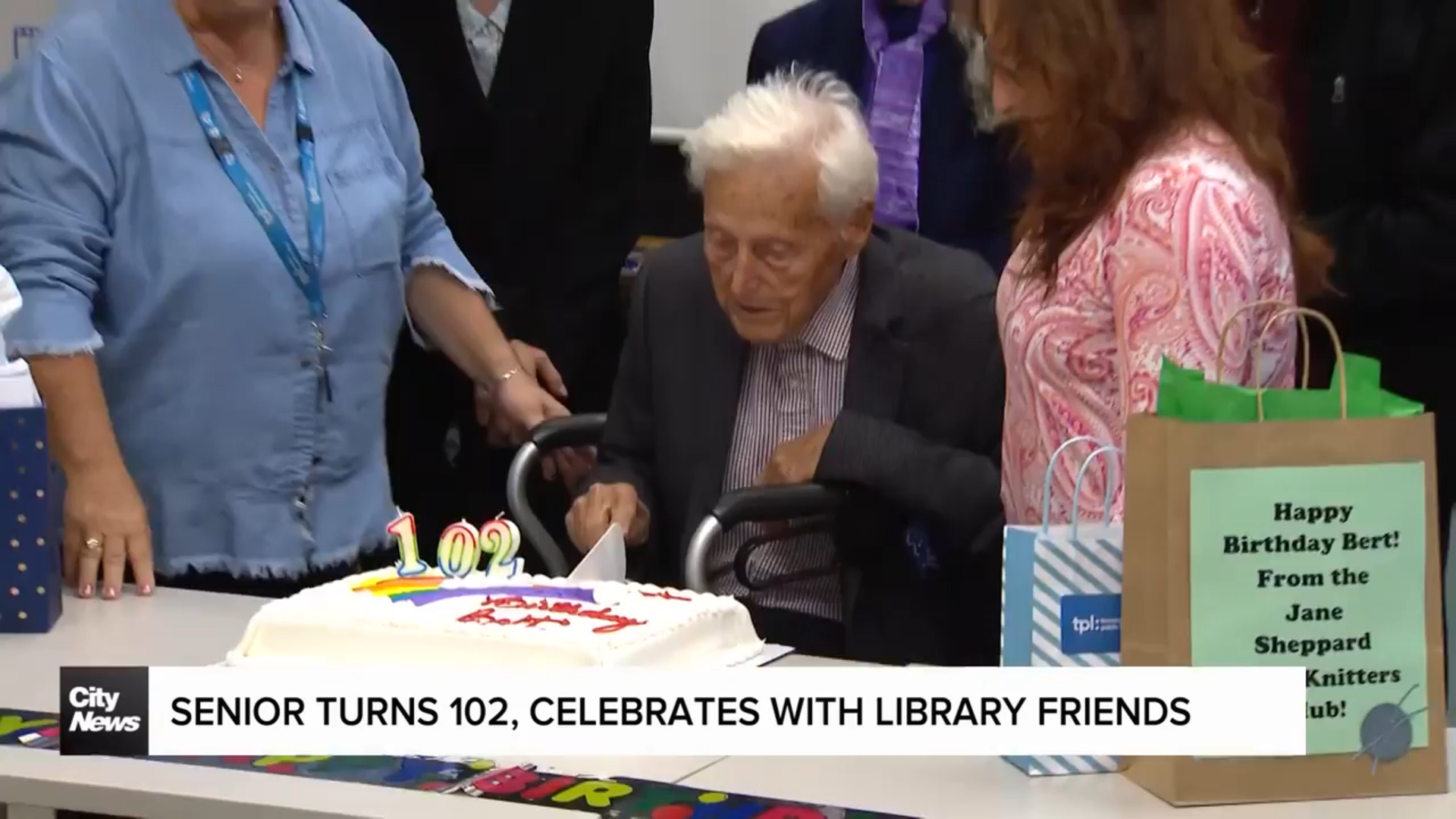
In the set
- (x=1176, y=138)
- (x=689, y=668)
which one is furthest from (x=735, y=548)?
(x=1176, y=138)

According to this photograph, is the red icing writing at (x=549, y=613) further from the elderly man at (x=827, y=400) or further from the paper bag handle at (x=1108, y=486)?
the elderly man at (x=827, y=400)

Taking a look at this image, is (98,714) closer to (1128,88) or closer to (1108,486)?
(1108,486)

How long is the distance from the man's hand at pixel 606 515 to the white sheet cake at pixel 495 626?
58 centimetres

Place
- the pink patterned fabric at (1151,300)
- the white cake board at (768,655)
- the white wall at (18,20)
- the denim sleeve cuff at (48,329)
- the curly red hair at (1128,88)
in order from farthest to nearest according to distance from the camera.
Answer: the white wall at (18,20) < the denim sleeve cuff at (48,329) < the white cake board at (768,655) < the curly red hair at (1128,88) < the pink patterned fabric at (1151,300)

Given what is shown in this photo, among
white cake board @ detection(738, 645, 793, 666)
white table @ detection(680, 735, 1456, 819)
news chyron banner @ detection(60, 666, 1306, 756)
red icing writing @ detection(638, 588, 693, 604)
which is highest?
red icing writing @ detection(638, 588, 693, 604)

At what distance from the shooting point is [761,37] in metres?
3.39

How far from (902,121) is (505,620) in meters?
1.47

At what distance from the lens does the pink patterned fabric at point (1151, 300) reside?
183cm

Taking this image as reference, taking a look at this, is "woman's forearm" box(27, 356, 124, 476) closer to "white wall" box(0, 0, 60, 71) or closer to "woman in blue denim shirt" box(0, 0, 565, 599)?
"woman in blue denim shirt" box(0, 0, 565, 599)

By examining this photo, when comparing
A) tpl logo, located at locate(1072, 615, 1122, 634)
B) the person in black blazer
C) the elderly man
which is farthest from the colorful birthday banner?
the person in black blazer

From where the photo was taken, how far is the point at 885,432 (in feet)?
8.70

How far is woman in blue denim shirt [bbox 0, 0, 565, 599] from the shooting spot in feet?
7.68

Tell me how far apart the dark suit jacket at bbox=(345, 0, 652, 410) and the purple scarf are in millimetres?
574

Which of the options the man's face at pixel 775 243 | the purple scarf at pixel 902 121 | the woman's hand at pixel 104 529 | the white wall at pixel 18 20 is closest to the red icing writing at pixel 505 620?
the woman's hand at pixel 104 529
